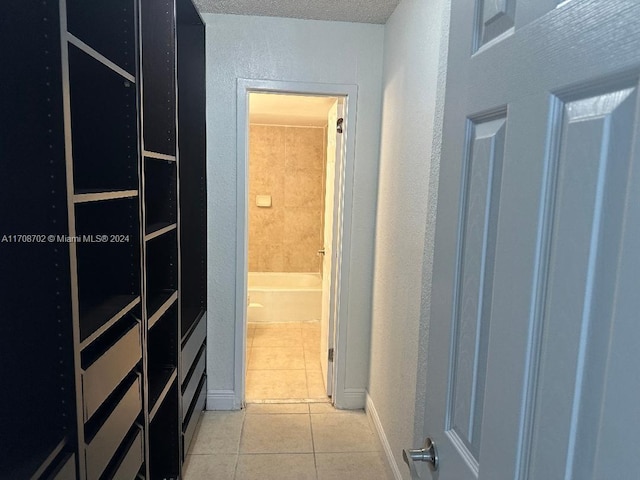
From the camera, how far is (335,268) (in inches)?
120

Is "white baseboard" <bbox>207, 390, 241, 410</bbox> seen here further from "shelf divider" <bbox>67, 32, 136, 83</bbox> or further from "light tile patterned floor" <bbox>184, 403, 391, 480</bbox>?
"shelf divider" <bbox>67, 32, 136, 83</bbox>

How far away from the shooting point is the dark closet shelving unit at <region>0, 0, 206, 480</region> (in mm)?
1028

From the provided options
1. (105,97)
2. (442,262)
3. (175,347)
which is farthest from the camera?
(175,347)

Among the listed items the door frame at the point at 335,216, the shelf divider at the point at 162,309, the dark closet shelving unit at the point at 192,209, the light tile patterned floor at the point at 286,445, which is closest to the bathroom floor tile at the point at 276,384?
the light tile patterned floor at the point at 286,445

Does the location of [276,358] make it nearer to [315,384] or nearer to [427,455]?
[315,384]

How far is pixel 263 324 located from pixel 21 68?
13.3 feet

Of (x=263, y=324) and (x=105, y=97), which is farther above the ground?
(x=105, y=97)

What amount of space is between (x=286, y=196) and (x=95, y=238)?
405 cm

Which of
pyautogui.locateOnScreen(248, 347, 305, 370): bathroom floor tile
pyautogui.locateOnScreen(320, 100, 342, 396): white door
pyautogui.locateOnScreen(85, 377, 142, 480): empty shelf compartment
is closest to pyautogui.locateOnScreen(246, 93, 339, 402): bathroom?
pyautogui.locateOnScreen(248, 347, 305, 370): bathroom floor tile

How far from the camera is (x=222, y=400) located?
302cm

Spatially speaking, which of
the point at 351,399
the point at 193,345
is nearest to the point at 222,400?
the point at 193,345

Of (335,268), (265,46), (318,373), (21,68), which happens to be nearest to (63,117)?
(21,68)

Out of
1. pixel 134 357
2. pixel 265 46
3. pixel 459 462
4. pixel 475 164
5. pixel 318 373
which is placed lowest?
pixel 318 373

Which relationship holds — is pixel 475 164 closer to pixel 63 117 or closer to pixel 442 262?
pixel 442 262
